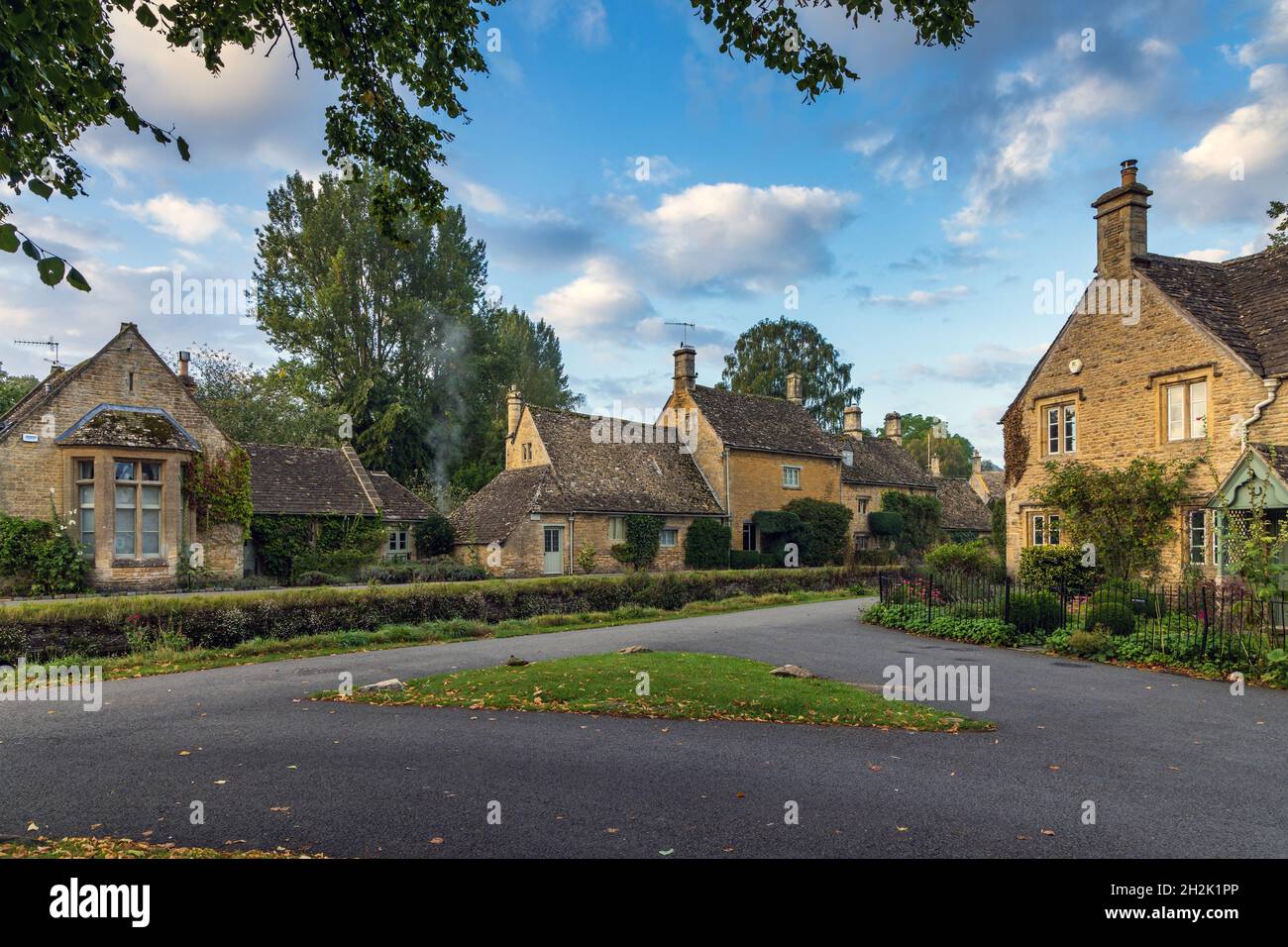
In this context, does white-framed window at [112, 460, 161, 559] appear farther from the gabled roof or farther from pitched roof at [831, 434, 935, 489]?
pitched roof at [831, 434, 935, 489]

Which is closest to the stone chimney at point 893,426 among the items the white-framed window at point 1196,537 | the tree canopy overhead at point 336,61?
the white-framed window at point 1196,537

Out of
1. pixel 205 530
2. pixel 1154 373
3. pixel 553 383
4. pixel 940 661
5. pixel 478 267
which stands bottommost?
pixel 940 661

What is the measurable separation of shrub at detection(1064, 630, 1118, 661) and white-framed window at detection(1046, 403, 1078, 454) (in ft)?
38.6

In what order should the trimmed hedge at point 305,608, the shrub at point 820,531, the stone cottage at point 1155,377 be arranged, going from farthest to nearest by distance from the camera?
the shrub at point 820,531
the stone cottage at point 1155,377
the trimmed hedge at point 305,608

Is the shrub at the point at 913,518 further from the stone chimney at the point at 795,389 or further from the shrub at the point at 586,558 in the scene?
the shrub at the point at 586,558

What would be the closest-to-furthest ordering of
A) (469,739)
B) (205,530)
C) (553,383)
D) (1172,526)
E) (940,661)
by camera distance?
(469,739), (940,661), (1172,526), (205,530), (553,383)

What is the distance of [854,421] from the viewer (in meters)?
53.5

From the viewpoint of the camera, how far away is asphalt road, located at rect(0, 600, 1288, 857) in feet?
19.8

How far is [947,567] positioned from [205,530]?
26751 mm

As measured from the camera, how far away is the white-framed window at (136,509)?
24844 mm

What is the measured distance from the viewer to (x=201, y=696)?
455 inches

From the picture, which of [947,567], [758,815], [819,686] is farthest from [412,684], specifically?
[947,567]

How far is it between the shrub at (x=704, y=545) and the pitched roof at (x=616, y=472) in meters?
0.85
